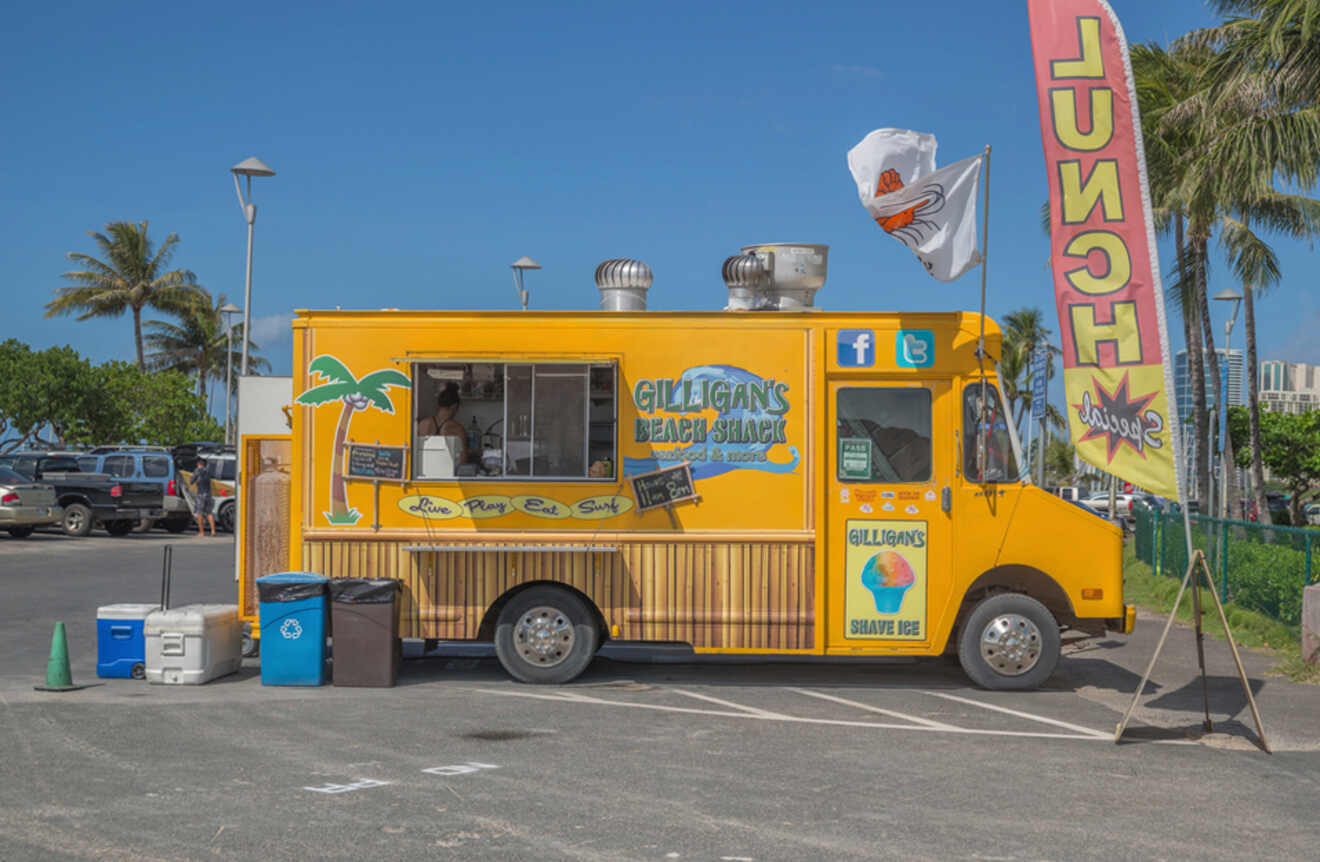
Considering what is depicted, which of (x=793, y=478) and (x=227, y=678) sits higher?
(x=793, y=478)

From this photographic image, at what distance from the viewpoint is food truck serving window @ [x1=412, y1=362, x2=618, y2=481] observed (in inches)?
412

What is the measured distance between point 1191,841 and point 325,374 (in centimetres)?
736

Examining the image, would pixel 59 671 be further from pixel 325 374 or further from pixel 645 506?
pixel 645 506

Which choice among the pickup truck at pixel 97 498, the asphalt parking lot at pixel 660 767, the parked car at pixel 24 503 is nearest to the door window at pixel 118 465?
the pickup truck at pixel 97 498

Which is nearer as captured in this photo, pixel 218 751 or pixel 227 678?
pixel 218 751

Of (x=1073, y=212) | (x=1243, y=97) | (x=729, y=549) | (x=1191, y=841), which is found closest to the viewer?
(x=1191, y=841)

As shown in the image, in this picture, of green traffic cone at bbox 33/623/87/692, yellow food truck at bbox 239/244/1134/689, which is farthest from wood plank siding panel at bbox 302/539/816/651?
green traffic cone at bbox 33/623/87/692

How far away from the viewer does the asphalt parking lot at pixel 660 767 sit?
6.00 m

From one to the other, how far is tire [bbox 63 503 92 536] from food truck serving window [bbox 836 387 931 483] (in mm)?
22087

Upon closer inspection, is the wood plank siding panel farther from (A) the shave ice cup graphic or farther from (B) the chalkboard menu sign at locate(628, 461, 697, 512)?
(A) the shave ice cup graphic

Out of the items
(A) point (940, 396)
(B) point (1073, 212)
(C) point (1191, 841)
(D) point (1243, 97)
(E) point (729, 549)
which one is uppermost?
(D) point (1243, 97)

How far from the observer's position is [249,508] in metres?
11.1

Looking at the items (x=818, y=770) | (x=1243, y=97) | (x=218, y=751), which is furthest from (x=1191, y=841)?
(x=1243, y=97)

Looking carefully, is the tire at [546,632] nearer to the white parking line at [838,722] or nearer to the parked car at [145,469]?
the white parking line at [838,722]
